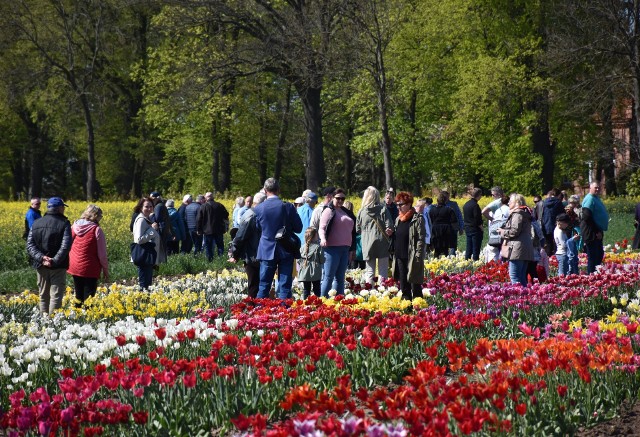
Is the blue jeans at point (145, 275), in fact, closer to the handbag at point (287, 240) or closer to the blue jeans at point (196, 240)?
the handbag at point (287, 240)

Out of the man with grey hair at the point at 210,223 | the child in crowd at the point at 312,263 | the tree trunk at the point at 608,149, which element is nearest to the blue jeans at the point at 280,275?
the child in crowd at the point at 312,263

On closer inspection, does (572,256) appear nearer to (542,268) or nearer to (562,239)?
(562,239)

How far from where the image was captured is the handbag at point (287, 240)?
11723mm

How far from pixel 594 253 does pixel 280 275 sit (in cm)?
612

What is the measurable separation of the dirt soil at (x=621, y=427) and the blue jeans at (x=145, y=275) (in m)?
9.66

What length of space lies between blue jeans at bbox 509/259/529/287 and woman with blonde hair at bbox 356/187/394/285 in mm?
2161

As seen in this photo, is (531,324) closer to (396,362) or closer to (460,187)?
(396,362)

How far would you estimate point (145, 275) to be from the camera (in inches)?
572

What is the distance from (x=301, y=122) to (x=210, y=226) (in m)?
23.8

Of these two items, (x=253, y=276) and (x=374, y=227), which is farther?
(x=374, y=227)

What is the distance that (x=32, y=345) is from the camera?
7645mm

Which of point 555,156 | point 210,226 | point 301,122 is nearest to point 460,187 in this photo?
point 555,156

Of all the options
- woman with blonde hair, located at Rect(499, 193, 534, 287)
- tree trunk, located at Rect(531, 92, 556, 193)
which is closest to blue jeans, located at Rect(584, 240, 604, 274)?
woman with blonde hair, located at Rect(499, 193, 534, 287)

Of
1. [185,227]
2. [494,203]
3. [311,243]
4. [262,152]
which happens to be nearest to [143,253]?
[311,243]
